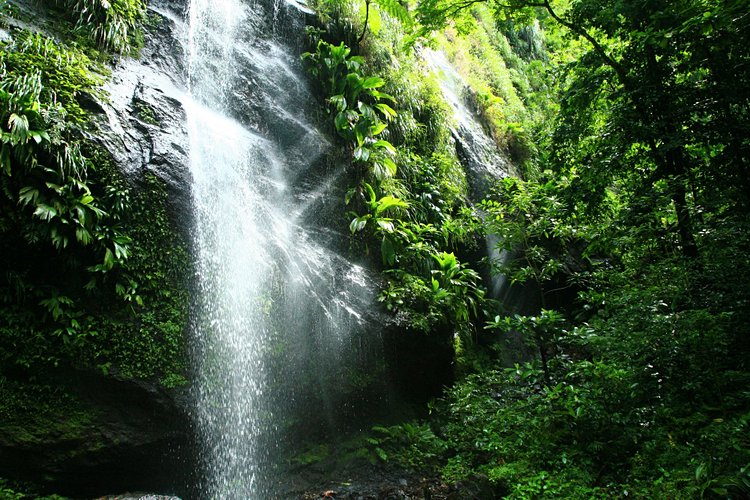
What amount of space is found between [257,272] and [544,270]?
4208 mm

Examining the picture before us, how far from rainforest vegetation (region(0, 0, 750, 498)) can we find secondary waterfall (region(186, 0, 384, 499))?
49 centimetres

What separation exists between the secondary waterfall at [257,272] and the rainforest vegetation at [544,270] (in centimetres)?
49

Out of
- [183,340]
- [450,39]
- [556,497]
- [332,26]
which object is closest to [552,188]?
[556,497]

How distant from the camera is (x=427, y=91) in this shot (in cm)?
991

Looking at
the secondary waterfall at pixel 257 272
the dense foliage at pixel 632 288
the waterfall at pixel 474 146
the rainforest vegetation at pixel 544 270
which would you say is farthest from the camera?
the waterfall at pixel 474 146

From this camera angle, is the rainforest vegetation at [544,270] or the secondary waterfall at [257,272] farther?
the secondary waterfall at [257,272]

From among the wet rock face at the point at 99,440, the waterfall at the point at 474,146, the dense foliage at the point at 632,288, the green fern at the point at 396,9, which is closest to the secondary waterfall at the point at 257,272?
the wet rock face at the point at 99,440

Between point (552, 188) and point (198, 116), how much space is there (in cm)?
565

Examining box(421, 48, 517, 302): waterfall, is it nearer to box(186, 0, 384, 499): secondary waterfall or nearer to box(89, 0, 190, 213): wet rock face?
box(186, 0, 384, 499): secondary waterfall

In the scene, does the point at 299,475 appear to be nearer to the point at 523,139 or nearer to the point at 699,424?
the point at 699,424

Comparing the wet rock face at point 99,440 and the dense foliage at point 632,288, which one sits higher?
the dense foliage at point 632,288

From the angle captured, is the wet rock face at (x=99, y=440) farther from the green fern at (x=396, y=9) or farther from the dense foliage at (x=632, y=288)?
the green fern at (x=396, y=9)

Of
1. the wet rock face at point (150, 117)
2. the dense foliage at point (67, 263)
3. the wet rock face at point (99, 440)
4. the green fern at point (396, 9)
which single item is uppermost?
the green fern at point (396, 9)

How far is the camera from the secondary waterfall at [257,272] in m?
5.16
